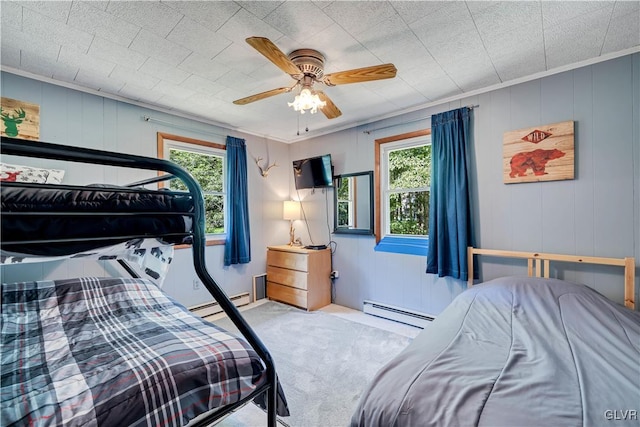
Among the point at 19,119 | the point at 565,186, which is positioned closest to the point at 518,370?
the point at 565,186

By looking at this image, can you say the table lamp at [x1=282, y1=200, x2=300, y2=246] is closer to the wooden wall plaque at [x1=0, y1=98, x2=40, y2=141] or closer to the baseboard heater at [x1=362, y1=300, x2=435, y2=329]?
the baseboard heater at [x1=362, y1=300, x2=435, y2=329]

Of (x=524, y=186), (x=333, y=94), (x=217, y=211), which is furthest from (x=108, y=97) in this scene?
(x=524, y=186)

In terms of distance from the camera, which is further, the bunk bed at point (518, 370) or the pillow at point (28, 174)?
the pillow at point (28, 174)

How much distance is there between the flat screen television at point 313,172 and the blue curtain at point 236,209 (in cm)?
82

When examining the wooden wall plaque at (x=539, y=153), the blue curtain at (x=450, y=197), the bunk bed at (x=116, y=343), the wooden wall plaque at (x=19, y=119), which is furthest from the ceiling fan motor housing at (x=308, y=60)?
the wooden wall plaque at (x=19, y=119)

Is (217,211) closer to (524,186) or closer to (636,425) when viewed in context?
(524,186)

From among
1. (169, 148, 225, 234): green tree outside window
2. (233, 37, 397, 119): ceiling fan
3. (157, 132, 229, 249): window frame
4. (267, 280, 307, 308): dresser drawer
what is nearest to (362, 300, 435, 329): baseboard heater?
(267, 280, 307, 308): dresser drawer

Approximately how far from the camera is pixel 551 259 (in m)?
2.25

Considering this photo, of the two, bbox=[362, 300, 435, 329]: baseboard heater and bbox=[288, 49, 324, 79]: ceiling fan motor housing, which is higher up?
bbox=[288, 49, 324, 79]: ceiling fan motor housing

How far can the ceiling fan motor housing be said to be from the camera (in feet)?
6.34

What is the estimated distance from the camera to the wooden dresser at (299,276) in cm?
352

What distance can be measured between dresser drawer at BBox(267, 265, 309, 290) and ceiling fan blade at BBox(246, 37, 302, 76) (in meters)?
2.41

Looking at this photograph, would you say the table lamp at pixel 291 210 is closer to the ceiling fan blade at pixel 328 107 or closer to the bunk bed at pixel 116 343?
the ceiling fan blade at pixel 328 107

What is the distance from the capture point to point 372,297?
135 inches
